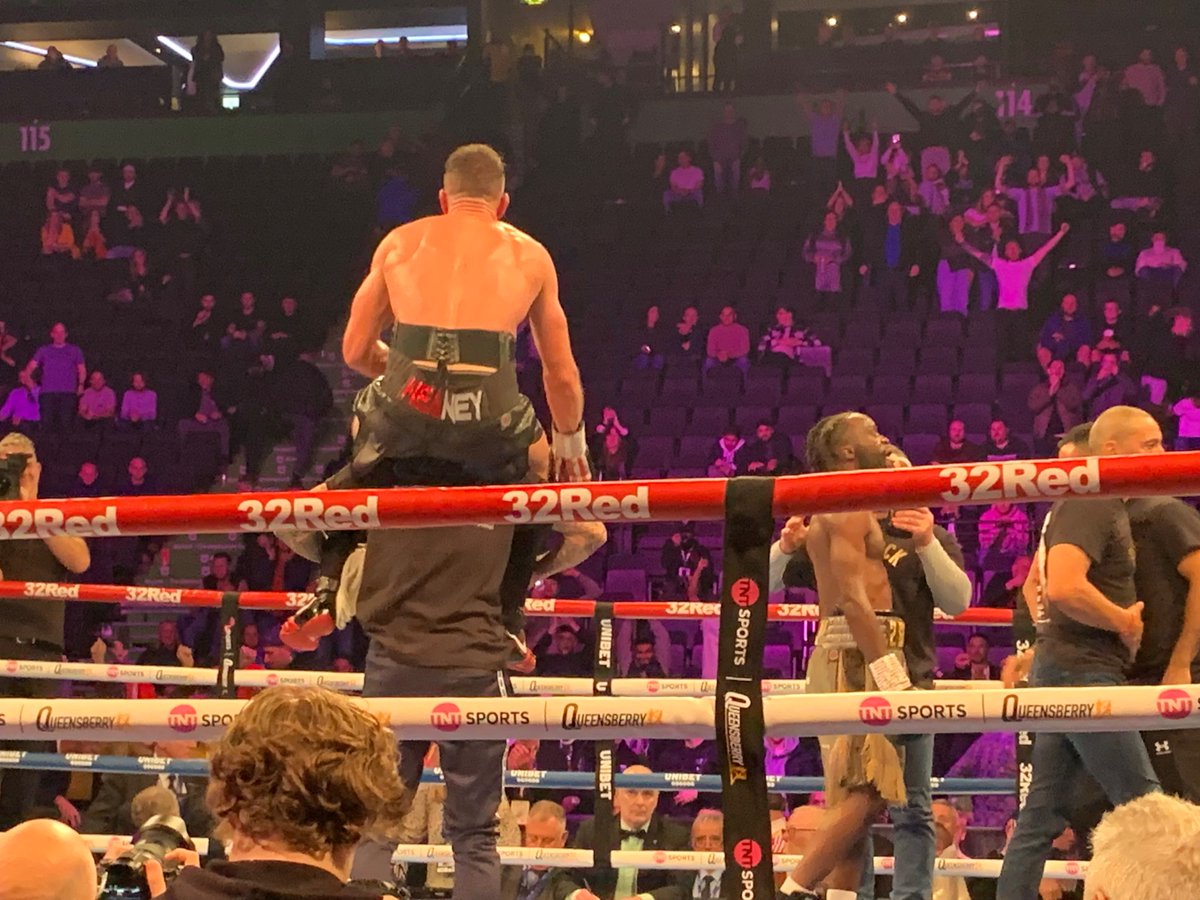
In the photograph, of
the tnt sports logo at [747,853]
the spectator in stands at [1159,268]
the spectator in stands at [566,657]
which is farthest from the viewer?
the spectator in stands at [1159,268]

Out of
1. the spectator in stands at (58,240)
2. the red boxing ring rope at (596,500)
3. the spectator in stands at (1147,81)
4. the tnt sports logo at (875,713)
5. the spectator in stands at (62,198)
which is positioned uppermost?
the spectator in stands at (1147,81)

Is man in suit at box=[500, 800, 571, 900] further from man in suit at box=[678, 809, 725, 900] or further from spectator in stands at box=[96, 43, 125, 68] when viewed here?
spectator in stands at box=[96, 43, 125, 68]

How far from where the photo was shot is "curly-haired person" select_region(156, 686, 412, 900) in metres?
1.52

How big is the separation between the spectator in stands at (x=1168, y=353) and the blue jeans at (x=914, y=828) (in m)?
6.19

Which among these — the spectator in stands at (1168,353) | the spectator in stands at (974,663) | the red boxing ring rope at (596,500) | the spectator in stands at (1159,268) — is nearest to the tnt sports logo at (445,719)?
the red boxing ring rope at (596,500)

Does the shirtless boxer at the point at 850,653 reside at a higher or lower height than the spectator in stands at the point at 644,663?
higher

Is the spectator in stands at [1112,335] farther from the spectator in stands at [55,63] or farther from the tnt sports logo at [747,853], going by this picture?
A: the spectator in stands at [55,63]

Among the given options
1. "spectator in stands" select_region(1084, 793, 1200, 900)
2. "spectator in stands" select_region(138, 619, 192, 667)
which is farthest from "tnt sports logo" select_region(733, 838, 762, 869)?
"spectator in stands" select_region(138, 619, 192, 667)

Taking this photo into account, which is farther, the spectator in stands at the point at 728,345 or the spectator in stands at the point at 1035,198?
the spectator in stands at the point at 1035,198

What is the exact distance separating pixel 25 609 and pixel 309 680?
0.92 meters

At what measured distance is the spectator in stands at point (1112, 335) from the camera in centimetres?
926

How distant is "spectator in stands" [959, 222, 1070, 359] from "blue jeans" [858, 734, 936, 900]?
281 inches

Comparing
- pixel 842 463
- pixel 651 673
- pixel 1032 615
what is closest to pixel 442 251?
pixel 842 463

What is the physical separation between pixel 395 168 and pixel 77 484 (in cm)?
424
